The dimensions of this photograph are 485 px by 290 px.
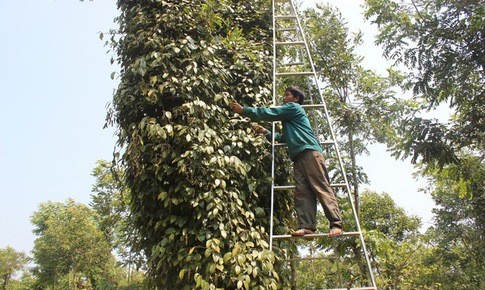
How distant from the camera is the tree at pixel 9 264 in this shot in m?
33.6

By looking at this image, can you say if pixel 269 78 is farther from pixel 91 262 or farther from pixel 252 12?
pixel 91 262

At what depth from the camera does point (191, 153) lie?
2.92 m

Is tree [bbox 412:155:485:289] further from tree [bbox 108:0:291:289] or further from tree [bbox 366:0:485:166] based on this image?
tree [bbox 108:0:291:289]

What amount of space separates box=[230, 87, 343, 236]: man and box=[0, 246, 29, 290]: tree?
124 ft

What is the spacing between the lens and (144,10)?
3.74 metres

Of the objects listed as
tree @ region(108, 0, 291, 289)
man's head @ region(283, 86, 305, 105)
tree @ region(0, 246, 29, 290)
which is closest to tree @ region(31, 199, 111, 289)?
tree @ region(0, 246, 29, 290)

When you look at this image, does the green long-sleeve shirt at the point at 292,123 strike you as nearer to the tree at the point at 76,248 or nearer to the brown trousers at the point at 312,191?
the brown trousers at the point at 312,191

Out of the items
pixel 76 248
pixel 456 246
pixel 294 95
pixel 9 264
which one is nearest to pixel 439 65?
pixel 294 95

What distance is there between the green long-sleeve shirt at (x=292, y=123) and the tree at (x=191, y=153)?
404 mm

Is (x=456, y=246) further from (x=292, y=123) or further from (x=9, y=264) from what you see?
(x=9, y=264)

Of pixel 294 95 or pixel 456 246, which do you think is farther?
pixel 456 246

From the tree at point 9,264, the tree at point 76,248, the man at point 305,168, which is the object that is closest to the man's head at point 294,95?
the man at point 305,168

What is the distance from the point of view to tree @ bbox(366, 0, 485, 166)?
6.93 metres

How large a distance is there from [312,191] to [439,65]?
230 inches
